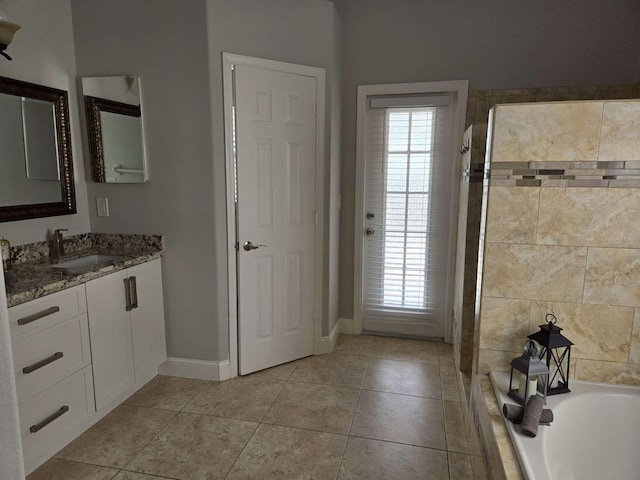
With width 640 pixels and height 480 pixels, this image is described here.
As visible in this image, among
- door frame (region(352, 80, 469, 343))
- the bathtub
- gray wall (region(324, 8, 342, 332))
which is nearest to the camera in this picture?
the bathtub

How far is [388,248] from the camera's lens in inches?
144

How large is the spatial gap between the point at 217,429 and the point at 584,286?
2.08 meters

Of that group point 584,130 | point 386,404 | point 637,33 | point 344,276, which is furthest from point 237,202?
point 637,33

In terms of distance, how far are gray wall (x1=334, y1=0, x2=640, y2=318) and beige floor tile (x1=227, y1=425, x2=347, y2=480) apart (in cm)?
212

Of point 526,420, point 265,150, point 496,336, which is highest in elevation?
point 265,150

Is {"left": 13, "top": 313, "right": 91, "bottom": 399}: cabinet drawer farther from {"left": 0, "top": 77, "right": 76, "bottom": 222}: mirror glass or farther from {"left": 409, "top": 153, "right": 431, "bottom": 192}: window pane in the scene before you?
{"left": 409, "top": 153, "right": 431, "bottom": 192}: window pane

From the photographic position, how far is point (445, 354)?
3.40 meters

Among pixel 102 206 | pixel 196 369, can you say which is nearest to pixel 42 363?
pixel 196 369

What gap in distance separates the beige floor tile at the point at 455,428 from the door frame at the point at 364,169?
106 cm

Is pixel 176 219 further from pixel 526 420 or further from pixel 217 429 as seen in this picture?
pixel 526 420

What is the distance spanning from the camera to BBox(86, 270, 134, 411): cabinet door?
229cm

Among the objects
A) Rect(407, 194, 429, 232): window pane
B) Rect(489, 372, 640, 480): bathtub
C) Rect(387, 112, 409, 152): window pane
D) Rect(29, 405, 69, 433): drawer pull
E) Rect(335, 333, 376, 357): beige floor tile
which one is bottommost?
Rect(335, 333, 376, 357): beige floor tile

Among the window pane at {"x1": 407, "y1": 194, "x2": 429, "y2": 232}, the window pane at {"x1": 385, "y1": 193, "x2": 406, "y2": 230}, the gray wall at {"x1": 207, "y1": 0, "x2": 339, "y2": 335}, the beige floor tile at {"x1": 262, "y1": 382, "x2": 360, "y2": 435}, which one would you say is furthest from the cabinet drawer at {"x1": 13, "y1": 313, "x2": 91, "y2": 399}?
the window pane at {"x1": 407, "y1": 194, "x2": 429, "y2": 232}

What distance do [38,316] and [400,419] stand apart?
203 cm
